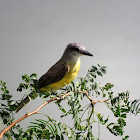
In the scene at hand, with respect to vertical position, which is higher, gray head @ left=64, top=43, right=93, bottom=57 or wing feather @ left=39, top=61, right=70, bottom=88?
gray head @ left=64, top=43, right=93, bottom=57

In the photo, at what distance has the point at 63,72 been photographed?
4.06 feet

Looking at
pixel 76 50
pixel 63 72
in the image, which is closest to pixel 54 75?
pixel 63 72

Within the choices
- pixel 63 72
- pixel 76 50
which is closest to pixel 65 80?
pixel 63 72

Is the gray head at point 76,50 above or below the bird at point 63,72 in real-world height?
above

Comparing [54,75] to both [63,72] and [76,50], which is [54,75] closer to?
[63,72]

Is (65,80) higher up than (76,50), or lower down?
lower down

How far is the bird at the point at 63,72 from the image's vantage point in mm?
1230

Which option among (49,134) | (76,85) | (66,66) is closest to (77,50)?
(66,66)

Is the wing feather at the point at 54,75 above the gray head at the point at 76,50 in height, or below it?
below

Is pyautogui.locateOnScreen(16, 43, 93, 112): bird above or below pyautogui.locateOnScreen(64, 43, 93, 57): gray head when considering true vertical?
below

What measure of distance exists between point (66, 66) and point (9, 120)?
1.66 feet

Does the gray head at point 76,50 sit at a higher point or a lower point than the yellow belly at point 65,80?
higher

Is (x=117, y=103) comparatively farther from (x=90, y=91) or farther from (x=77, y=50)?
Answer: (x=77, y=50)

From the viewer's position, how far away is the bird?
1.23 metres
